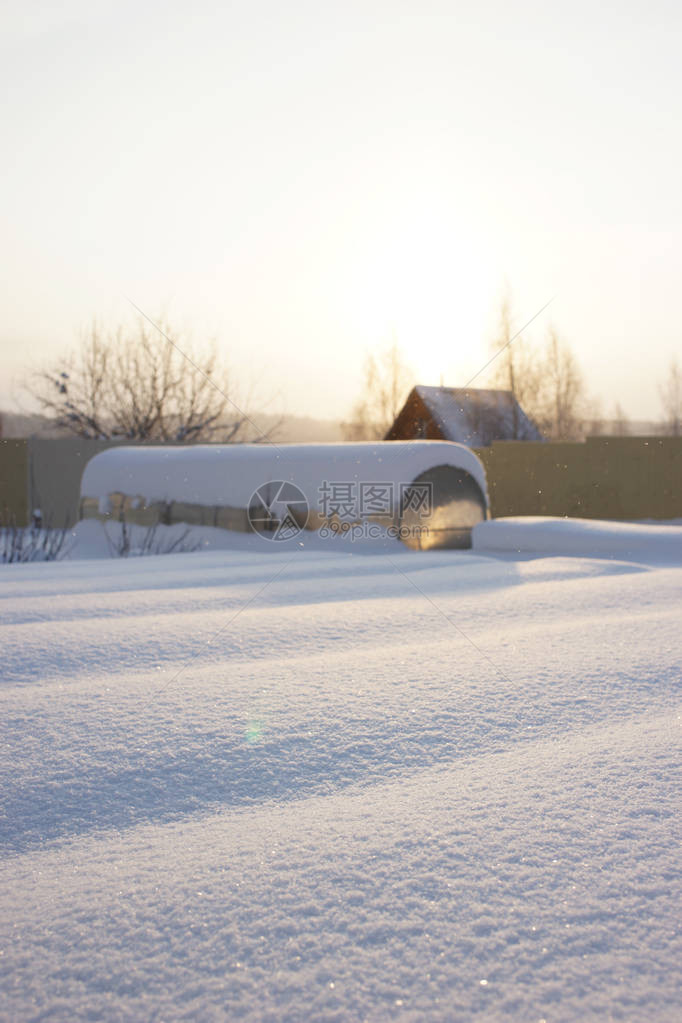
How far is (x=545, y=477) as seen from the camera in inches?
582

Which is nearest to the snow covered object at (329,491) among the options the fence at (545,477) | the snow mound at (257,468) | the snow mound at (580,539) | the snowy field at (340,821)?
the snow mound at (257,468)

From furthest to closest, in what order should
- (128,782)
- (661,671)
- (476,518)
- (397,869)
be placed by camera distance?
(476,518) < (661,671) < (128,782) < (397,869)

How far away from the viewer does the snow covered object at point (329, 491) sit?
7449 millimetres

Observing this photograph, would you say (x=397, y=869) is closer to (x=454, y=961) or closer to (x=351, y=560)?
(x=454, y=961)

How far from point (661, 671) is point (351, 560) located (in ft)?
10.8

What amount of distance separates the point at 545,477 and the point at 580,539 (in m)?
8.85

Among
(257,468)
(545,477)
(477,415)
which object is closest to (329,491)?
(257,468)

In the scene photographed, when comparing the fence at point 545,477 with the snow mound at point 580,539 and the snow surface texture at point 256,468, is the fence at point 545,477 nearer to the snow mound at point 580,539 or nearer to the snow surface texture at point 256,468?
the snow surface texture at point 256,468

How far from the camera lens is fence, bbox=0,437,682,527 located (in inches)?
559

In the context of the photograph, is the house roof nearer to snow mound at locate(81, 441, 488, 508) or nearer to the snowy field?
snow mound at locate(81, 441, 488, 508)

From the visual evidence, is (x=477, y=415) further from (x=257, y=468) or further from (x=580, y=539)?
(x=580, y=539)

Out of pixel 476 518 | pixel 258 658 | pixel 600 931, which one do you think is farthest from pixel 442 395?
pixel 600 931

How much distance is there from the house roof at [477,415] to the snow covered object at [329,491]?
585 inches

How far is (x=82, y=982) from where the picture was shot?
115cm
